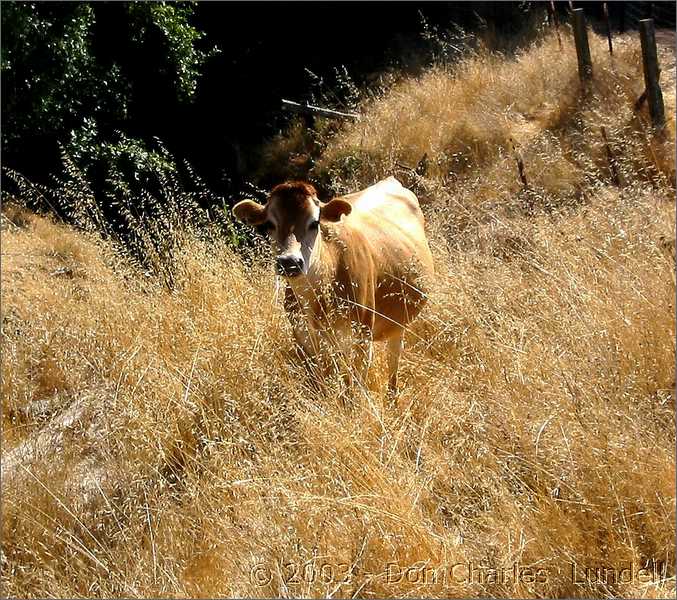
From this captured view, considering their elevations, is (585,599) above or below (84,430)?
below

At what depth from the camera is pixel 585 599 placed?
2.94 metres

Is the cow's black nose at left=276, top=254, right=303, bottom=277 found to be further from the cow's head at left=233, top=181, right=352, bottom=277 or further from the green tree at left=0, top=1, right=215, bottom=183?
the green tree at left=0, top=1, right=215, bottom=183

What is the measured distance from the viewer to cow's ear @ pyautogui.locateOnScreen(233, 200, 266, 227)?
→ 4648mm

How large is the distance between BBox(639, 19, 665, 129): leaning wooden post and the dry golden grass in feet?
13.2

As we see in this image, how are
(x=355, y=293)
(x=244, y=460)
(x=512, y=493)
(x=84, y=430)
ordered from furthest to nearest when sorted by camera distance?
(x=355, y=293)
(x=84, y=430)
(x=244, y=460)
(x=512, y=493)

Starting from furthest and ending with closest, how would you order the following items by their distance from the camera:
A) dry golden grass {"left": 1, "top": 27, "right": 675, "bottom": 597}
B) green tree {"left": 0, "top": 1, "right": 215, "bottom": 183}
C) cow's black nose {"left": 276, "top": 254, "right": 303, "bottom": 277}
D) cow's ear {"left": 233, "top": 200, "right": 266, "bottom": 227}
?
green tree {"left": 0, "top": 1, "right": 215, "bottom": 183}
cow's ear {"left": 233, "top": 200, "right": 266, "bottom": 227}
cow's black nose {"left": 276, "top": 254, "right": 303, "bottom": 277}
dry golden grass {"left": 1, "top": 27, "right": 675, "bottom": 597}

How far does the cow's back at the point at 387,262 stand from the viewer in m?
4.82

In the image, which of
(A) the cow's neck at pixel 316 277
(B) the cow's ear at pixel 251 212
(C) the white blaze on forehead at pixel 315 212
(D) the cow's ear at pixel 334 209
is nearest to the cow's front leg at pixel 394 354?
(A) the cow's neck at pixel 316 277

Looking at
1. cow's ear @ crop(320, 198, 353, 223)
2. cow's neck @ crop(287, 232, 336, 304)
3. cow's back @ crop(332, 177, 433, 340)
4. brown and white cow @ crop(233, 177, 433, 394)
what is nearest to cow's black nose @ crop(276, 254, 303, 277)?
brown and white cow @ crop(233, 177, 433, 394)

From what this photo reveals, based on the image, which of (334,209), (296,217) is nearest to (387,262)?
(334,209)

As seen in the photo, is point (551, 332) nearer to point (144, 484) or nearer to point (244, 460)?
point (244, 460)

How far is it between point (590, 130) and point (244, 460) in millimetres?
7586

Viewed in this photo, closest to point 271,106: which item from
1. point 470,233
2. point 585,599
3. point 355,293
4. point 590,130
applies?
point 590,130

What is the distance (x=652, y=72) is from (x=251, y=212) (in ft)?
21.6
